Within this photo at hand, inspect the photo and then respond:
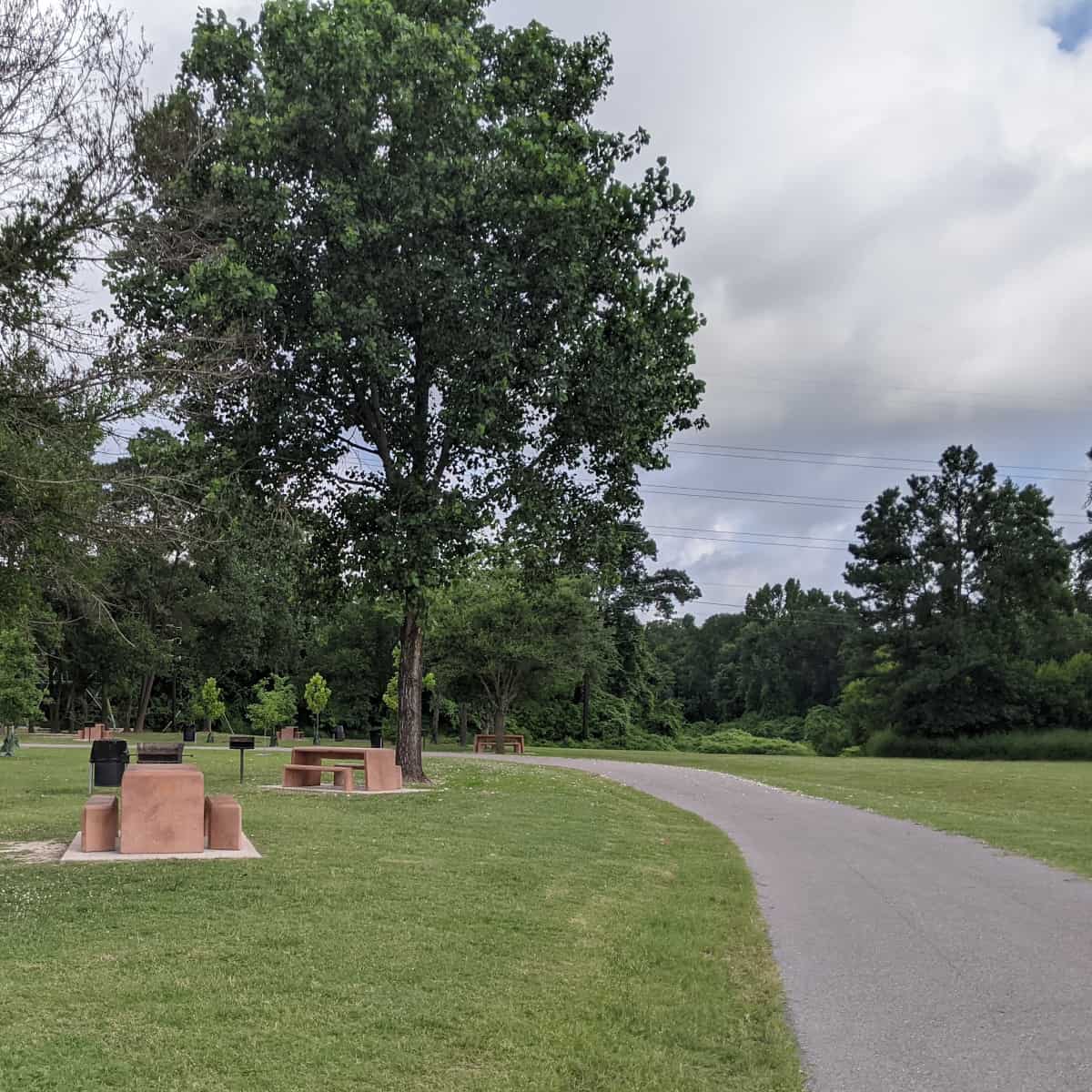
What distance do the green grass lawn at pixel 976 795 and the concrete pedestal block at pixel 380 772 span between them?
29.5ft

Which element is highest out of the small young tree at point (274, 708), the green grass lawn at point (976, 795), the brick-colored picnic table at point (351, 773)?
the small young tree at point (274, 708)

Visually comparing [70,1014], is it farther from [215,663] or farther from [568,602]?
[215,663]

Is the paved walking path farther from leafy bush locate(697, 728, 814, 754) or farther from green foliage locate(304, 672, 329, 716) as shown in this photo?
leafy bush locate(697, 728, 814, 754)

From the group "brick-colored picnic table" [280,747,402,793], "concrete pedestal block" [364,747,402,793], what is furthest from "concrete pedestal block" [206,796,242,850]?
"concrete pedestal block" [364,747,402,793]

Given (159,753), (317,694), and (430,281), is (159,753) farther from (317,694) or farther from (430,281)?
(317,694)

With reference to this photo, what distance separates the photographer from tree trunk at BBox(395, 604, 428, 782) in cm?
2148

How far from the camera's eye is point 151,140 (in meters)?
8.60

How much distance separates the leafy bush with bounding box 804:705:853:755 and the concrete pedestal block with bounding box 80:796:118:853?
57446 mm

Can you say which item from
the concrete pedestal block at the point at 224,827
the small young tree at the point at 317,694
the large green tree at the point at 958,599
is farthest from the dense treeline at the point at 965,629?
the concrete pedestal block at the point at 224,827

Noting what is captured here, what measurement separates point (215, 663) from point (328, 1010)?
2146 inches

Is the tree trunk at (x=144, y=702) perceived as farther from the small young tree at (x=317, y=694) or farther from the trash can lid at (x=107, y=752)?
the trash can lid at (x=107, y=752)

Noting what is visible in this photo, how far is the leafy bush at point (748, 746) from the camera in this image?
6731 centimetres

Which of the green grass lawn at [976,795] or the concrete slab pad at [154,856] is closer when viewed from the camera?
the concrete slab pad at [154,856]

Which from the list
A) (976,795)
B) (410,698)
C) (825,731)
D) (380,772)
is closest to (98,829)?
(380,772)
